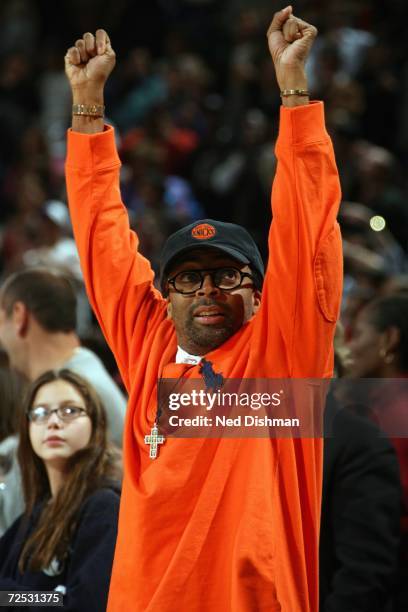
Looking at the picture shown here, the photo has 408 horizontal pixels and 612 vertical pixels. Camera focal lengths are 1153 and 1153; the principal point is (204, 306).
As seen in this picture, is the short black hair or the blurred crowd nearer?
the short black hair

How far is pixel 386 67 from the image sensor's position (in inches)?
365

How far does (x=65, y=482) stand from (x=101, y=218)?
→ 106 cm

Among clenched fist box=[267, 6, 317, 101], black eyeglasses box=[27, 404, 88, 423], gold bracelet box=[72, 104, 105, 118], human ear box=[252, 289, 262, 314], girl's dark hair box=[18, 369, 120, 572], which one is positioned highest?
gold bracelet box=[72, 104, 105, 118]

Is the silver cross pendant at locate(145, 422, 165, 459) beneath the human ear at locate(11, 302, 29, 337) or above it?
beneath

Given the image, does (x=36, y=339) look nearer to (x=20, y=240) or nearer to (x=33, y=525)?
(x=33, y=525)

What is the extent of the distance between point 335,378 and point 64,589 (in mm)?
1168

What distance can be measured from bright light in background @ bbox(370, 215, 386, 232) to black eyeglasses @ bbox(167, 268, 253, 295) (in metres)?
4.02

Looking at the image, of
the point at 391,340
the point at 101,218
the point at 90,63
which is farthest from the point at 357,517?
the point at 90,63

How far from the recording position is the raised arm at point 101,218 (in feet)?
10.8

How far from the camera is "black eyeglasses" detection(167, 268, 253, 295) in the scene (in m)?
3.12

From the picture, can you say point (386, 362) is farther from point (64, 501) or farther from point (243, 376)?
point (243, 376)

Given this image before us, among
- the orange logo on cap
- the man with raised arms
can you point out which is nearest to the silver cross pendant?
the man with raised arms

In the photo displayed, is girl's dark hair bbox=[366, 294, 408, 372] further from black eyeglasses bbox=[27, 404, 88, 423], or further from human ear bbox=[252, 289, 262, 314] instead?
human ear bbox=[252, 289, 262, 314]

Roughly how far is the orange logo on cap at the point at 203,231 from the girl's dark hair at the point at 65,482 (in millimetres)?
1073
